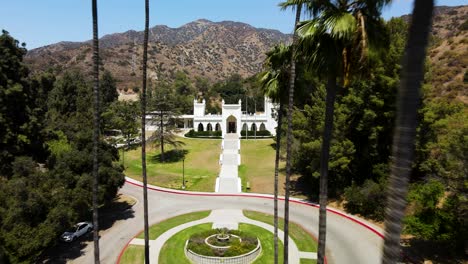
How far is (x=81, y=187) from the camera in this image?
26.9 metres

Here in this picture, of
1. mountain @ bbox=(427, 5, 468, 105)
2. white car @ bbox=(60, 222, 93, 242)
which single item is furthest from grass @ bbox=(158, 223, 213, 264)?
mountain @ bbox=(427, 5, 468, 105)

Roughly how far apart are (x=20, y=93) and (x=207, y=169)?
1045 inches

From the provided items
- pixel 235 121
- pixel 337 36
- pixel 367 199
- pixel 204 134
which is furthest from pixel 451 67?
pixel 337 36

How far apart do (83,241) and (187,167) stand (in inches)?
946

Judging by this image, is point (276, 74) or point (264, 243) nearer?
point (276, 74)

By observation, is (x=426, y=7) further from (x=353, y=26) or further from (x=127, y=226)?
(x=127, y=226)

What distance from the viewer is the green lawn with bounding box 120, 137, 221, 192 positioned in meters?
44.0

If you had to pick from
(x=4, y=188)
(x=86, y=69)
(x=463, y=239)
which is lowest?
(x=463, y=239)

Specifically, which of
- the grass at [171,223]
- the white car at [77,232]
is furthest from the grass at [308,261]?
the white car at [77,232]

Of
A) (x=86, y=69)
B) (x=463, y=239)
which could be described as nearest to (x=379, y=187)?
(x=463, y=239)

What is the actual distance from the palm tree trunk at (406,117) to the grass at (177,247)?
2104 centimetres

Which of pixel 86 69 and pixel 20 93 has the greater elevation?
pixel 86 69

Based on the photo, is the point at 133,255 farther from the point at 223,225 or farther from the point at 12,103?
the point at 12,103

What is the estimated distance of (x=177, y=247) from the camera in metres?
26.3
